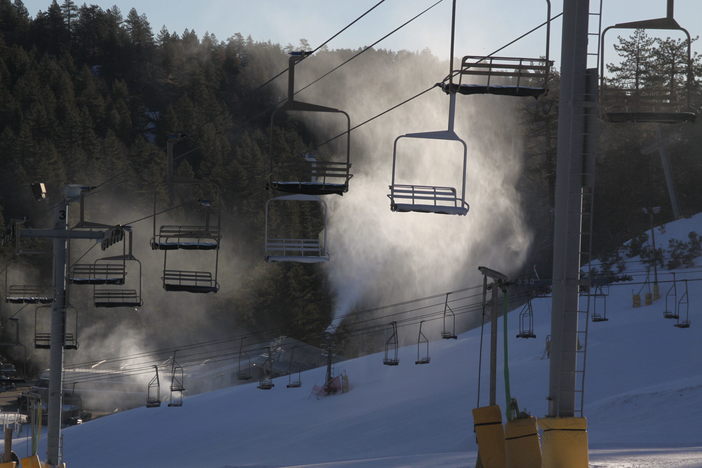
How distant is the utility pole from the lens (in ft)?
50.4

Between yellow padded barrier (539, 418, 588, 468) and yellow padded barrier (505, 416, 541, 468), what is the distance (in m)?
0.33

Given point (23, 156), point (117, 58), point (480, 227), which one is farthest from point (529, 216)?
point (117, 58)

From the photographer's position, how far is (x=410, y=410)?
26.0 metres

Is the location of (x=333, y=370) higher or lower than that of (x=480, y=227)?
lower

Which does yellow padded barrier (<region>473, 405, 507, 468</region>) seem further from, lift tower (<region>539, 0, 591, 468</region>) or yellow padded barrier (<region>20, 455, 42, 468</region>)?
yellow padded barrier (<region>20, 455, 42, 468</region>)

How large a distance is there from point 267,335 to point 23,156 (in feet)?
77.5

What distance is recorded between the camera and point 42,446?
2984 centimetres

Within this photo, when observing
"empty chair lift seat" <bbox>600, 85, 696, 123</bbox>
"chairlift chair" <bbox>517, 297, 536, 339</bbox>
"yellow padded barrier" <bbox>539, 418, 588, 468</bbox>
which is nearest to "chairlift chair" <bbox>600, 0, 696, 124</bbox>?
"empty chair lift seat" <bbox>600, 85, 696, 123</bbox>

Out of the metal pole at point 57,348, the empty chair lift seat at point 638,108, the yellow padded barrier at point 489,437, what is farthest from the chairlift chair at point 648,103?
the metal pole at point 57,348

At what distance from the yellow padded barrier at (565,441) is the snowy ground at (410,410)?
335 inches

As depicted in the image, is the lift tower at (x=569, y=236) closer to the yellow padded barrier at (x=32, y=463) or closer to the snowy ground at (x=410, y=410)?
the snowy ground at (x=410, y=410)

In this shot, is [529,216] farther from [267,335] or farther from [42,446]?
[42,446]

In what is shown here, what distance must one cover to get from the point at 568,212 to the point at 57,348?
10611 mm

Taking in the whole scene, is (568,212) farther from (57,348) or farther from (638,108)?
(57,348)
